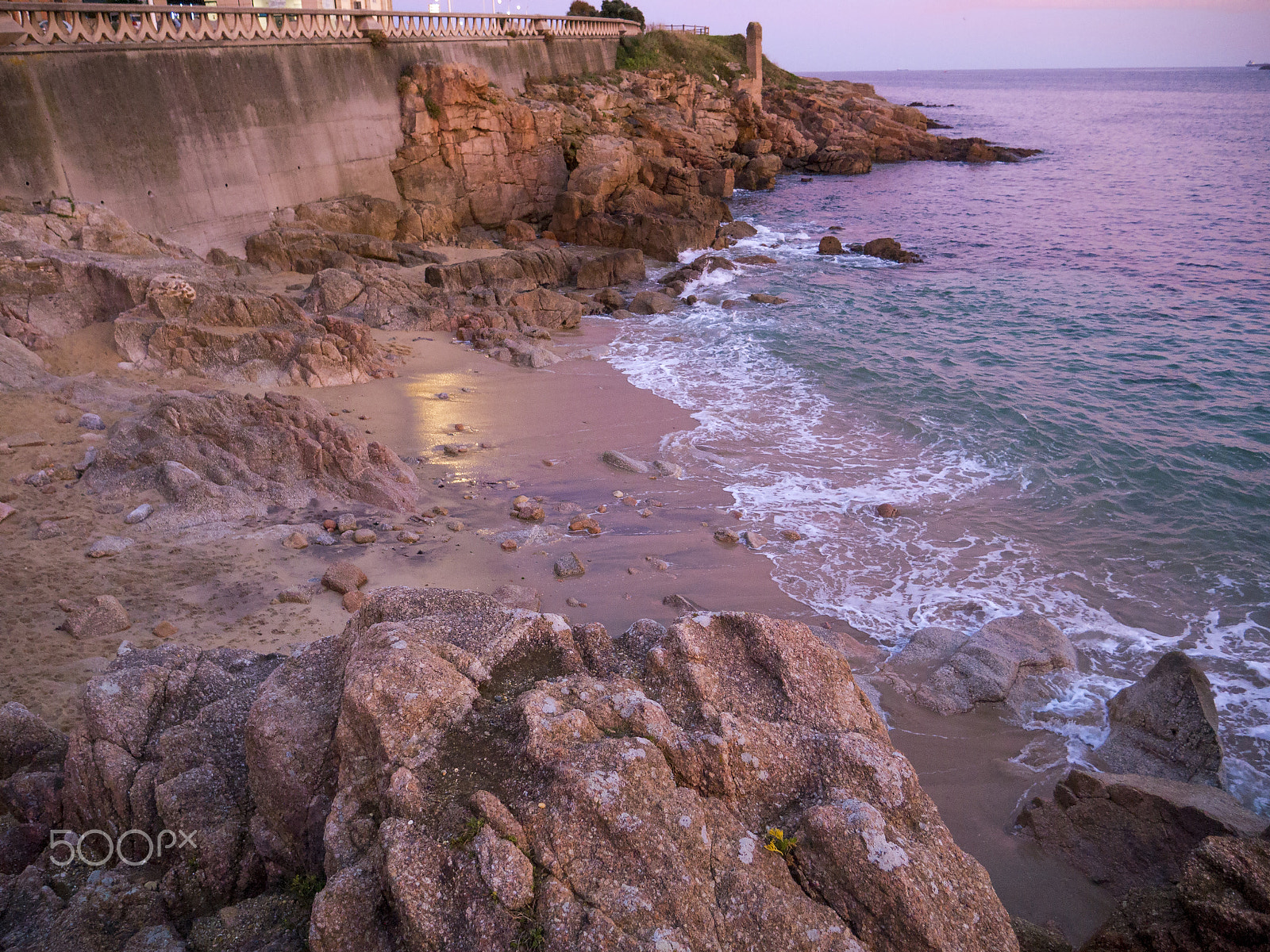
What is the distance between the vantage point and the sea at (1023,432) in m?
8.35

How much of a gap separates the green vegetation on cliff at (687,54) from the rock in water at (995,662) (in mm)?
43915

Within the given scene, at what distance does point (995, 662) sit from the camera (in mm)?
7234

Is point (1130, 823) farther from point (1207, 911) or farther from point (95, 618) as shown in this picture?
point (95, 618)

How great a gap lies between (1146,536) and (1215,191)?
37529 millimetres

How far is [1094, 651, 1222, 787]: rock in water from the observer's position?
6.21 metres

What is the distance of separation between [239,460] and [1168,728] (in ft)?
31.8

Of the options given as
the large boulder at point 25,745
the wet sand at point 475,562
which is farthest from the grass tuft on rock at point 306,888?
the wet sand at point 475,562

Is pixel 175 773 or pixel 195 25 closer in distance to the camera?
pixel 175 773

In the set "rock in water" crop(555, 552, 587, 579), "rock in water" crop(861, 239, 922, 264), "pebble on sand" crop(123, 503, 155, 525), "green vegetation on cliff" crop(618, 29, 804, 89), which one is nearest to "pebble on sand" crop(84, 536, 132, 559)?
"pebble on sand" crop(123, 503, 155, 525)

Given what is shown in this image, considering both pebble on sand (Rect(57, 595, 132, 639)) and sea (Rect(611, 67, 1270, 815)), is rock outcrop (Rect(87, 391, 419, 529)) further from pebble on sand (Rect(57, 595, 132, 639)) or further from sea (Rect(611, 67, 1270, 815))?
sea (Rect(611, 67, 1270, 815))

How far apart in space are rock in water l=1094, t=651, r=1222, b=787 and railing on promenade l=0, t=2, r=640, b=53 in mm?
21521

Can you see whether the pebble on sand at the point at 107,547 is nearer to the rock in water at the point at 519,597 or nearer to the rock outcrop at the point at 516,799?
the rock outcrop at the point at 516,799

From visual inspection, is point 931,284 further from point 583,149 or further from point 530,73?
point 530,73

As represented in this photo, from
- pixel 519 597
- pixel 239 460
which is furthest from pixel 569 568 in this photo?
pixel 239 460
